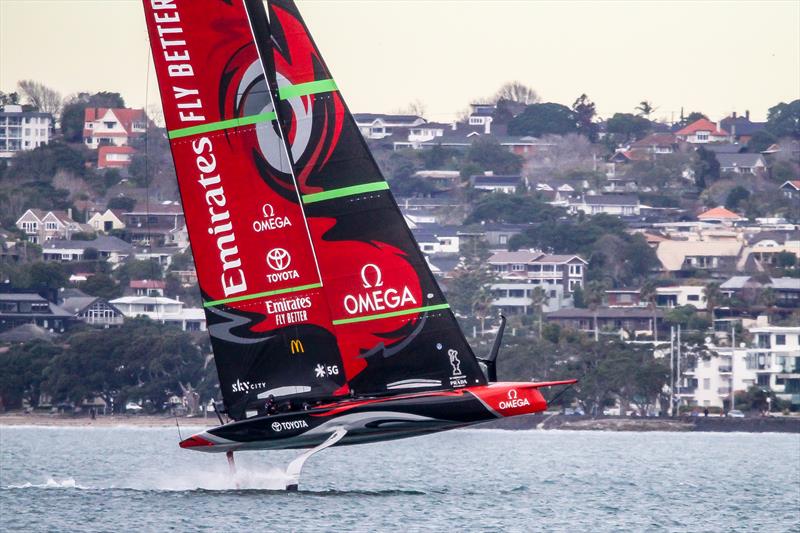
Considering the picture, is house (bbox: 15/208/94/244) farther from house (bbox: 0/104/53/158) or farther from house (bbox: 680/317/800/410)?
house (bbox: 680/317/800/410)

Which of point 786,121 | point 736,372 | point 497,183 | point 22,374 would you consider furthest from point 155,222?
point 786,121

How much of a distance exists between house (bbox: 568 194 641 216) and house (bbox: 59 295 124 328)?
48.5 metres

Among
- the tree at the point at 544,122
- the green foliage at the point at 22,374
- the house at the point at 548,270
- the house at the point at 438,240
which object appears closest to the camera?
the green foliage at the point at 22,374

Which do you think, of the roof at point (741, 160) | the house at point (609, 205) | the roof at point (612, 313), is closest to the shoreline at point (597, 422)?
the roof at point (612, 313)

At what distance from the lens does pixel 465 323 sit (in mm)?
86000

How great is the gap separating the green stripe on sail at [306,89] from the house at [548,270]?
253 feet

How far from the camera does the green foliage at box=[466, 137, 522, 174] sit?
138625 mm

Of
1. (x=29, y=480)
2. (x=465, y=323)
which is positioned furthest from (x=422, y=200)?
(x=29, y=480)

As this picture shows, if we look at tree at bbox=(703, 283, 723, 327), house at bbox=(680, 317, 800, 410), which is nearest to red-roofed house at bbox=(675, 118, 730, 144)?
tree at bbox=(703, 283, 723, 327)

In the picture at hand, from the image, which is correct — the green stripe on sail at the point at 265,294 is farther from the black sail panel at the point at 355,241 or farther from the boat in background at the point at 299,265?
the black sail panel at the point at 355,241

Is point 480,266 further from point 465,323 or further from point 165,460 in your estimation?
point 165,460

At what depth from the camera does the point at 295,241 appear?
2386 centimetres

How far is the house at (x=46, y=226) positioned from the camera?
110188 mm

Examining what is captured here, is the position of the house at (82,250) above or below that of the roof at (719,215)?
below
